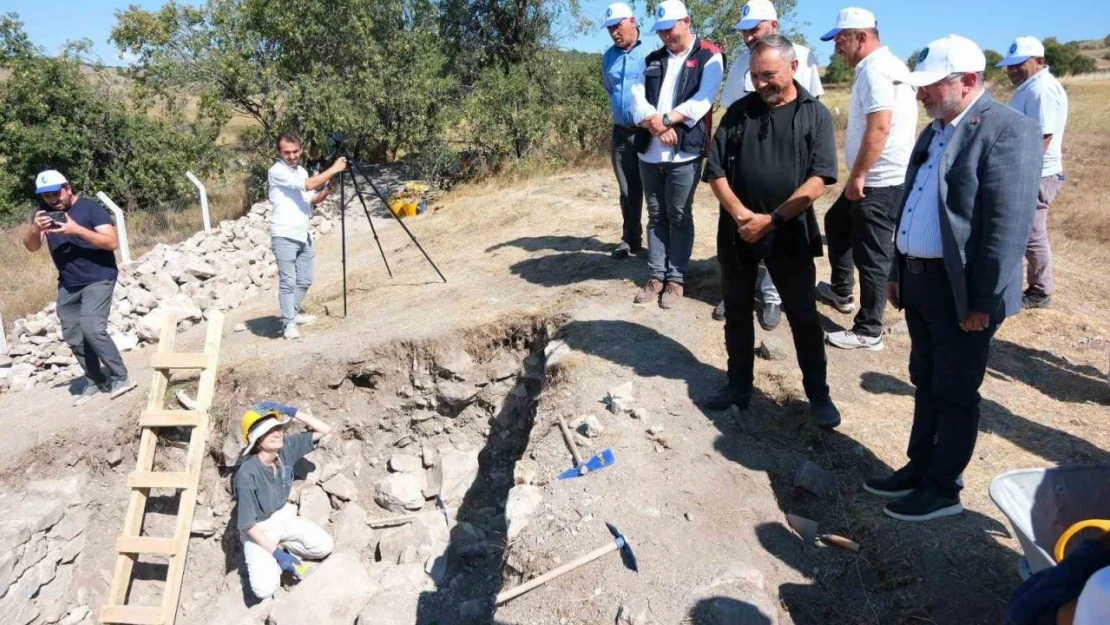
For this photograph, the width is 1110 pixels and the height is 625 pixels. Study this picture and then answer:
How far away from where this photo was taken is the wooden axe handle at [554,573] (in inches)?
122

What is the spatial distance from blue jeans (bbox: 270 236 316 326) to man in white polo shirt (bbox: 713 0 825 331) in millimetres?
3585

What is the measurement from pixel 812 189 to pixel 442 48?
533 inches

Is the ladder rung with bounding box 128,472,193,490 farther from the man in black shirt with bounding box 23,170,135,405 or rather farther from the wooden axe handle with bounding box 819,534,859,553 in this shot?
the wooden axe handle with bounding box 819,534,859,553

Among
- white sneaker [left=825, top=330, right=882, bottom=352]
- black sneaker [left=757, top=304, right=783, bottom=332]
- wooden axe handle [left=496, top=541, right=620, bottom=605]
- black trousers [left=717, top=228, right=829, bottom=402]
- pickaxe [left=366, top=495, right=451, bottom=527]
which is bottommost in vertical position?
pickaxe [left=366, top=495, right=451, bottom=527]

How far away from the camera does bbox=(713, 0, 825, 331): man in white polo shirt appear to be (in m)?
4.46

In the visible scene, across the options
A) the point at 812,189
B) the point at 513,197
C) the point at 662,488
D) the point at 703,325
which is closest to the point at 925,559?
the point at 662,488

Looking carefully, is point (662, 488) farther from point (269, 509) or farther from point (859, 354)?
point (269, 509)

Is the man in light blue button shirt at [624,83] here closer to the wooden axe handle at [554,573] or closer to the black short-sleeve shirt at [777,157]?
the black short-sleeve shirt at [777,157]

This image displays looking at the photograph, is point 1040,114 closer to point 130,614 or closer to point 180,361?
point 180,361

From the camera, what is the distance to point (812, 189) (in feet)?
11.4

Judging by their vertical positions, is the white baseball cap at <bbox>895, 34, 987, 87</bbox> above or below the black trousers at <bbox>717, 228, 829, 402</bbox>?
above

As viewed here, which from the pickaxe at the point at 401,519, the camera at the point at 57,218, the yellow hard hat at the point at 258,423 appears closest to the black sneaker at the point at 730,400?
the pickaxe at the point at 401,519

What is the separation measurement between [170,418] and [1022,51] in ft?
22.4

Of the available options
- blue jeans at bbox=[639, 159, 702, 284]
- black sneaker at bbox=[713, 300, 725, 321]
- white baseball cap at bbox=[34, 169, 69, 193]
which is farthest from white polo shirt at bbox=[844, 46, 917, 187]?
white baseball cap at bbox=[34, 169, 69, 193]
